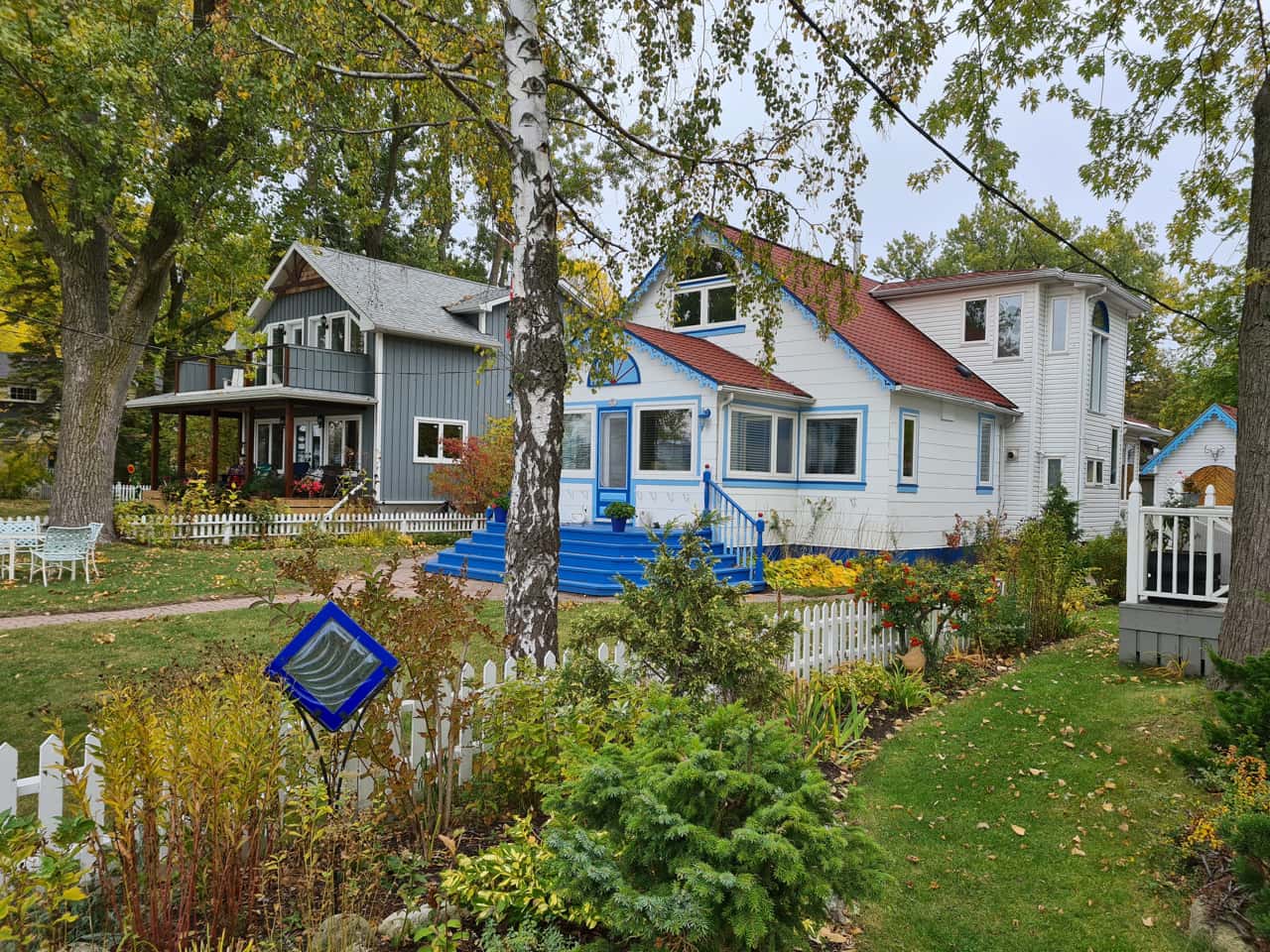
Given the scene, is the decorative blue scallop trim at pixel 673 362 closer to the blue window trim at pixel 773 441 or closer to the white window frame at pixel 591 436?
the blue window trim at pixel 773 441

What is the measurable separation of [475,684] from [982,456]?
1715 cm

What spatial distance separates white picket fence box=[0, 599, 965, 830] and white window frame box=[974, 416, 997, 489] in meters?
10.5

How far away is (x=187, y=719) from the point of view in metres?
2.80

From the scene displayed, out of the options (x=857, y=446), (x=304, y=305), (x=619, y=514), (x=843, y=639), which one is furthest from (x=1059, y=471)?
(x=304, y=305)

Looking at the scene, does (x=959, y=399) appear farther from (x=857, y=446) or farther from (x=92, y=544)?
(x=92, y=544)

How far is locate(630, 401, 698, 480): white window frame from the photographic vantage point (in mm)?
14375

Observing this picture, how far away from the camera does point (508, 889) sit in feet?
9.75

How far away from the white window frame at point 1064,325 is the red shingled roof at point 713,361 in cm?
749

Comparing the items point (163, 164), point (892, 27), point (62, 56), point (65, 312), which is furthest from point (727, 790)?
point (65, 312)

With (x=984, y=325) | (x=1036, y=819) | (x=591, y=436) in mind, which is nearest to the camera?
(x=1036, y=819)

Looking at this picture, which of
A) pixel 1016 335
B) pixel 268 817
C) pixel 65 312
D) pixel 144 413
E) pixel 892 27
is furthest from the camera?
pixel 144 413

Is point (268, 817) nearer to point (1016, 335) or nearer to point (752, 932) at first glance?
point (752, 932)

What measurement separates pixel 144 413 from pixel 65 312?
1978cm

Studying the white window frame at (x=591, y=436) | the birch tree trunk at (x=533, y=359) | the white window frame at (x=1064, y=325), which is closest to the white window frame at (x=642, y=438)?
the white window frame at (x=591, y=436)
